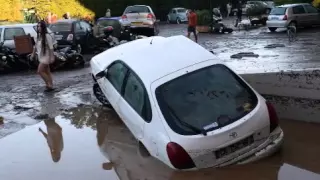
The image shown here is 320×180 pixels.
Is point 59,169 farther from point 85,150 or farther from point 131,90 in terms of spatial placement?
point 131,90

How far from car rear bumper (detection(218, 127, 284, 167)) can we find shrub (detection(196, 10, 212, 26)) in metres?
22.9

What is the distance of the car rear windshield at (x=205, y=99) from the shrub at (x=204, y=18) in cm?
2250

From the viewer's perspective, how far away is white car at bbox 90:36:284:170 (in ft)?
18.3

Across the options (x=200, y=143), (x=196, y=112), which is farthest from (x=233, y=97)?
(x=200, y=143)

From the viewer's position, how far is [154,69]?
21.3 feet

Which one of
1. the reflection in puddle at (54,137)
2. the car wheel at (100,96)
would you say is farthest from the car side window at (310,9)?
the reflection in puddle at (54,137)

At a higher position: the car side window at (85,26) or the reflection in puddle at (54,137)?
the car side window at (85,26)

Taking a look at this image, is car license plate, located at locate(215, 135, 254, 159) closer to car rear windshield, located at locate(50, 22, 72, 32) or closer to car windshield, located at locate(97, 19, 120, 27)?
car rear windshield, located at locate(50, 22, 72, 32)

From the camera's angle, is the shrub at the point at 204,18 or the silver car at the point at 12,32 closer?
the silver car at the point at 12,32

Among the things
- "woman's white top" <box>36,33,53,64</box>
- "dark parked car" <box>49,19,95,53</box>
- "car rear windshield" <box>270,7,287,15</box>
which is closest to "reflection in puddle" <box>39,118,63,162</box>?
"woman's white top" <box>36,33,53,64</box>

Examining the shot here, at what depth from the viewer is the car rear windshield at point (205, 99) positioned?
5.80 meters

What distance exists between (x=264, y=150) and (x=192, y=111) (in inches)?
42.0

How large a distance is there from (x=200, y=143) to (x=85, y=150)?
2453mm

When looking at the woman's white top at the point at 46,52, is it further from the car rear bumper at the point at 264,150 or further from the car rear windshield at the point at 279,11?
the car rear windshield at the point at 279,11
